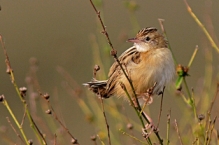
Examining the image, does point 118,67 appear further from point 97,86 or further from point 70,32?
point 70,32

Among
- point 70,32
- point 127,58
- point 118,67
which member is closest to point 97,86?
point 118,67

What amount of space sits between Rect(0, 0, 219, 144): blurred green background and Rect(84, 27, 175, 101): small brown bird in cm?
839

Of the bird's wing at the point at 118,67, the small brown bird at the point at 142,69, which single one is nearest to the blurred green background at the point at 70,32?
the small brown bird at the point at 142,69

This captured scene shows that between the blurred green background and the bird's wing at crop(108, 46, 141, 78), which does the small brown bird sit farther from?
the blurred green background

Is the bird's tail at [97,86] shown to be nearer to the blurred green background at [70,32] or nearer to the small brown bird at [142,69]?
the small brown bird at [142,69]

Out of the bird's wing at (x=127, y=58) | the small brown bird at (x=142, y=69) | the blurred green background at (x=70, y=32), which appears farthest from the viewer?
the blurred green background at (x=70, y=32)

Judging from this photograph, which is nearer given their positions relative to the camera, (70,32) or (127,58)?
(127,58)

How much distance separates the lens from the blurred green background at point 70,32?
1616 cm

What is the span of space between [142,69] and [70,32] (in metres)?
11.8

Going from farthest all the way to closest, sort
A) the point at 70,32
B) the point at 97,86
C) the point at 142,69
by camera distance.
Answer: the point at 70,32 → the point at 97,86 → the point at 142,69

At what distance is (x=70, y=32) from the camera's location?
17.7 metres

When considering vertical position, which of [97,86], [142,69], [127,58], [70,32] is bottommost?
[70,32]

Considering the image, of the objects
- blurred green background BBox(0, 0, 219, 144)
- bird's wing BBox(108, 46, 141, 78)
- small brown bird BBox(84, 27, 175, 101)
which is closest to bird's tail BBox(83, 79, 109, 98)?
small brown bird BBox(84, 27, 175, 101)

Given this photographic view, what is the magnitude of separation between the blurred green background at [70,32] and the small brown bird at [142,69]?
839 cm
